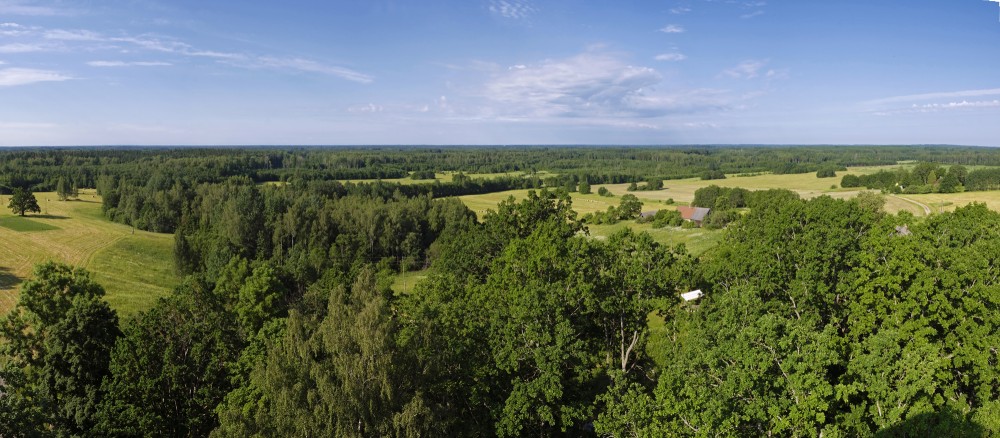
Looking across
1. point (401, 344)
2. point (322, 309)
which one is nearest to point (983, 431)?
point (401, 344)

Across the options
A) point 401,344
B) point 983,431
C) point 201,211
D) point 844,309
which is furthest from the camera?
point 201,211

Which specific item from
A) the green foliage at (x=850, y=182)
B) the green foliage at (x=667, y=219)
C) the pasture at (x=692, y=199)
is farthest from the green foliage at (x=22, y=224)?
the green foliage at (x=850, y=182)

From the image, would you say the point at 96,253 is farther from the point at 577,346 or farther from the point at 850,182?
the point at 850,182

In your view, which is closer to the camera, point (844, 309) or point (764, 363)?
point (764, 363)

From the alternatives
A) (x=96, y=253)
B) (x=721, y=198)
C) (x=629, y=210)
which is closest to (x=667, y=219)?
(x=629, y=210)

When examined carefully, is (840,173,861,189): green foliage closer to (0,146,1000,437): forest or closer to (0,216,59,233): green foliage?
(0,146,1000,437): forest

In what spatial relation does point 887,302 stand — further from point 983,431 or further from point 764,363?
point 764,363

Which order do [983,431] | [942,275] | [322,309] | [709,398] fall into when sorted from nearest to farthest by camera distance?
[983,431] < [709,398] < [942,275] < [322,309]

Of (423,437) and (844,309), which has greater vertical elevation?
(844,309)
